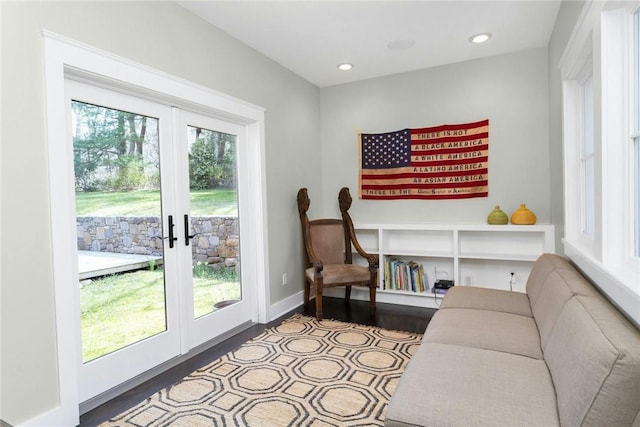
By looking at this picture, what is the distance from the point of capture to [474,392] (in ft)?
4.41

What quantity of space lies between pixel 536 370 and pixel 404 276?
2481mm

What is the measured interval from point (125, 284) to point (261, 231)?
4.40ft

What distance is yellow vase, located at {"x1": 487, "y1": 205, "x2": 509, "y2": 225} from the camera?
359cm

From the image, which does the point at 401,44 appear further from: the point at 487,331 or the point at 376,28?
the point at 487,331

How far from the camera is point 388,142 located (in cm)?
425

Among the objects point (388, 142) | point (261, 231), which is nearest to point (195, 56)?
point (261, 231)

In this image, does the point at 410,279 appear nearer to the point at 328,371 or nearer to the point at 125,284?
the point at 328,371

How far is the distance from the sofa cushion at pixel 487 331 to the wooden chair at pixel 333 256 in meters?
1.44

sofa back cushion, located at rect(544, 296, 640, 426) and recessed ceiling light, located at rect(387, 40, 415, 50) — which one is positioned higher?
recessed ceiling light, located at rect(387, 40, 415, 50)

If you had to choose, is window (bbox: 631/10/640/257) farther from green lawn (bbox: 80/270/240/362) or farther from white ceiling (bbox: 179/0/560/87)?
green lawn (bbox: 80/270/240/362)

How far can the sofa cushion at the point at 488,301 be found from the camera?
7.69 ft

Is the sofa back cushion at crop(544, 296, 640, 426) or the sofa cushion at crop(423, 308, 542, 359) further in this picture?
the sofa cushion at crop(423, 308, 542, 359)

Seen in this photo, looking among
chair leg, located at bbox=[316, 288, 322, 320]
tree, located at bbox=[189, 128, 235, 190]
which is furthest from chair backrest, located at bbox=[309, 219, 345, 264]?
tree, located at bbox=[189, 128, 235, 190]

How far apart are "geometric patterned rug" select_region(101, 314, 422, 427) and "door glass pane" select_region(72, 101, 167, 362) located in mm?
521
